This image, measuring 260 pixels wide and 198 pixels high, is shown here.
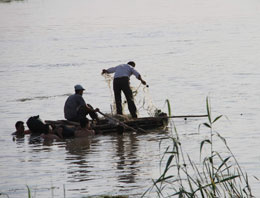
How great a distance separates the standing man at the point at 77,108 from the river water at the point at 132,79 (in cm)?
54

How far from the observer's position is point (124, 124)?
14445mm

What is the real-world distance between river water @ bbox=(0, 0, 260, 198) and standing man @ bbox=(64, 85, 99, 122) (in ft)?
1.78

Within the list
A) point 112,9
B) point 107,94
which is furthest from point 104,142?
point 112,9

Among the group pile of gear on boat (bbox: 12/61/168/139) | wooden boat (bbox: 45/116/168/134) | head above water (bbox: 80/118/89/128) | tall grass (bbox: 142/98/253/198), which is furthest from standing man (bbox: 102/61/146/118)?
tall grass (bbox: 142/98/253/198)

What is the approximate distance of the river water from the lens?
11180mm

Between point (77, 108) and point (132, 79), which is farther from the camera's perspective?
point (132, 79)

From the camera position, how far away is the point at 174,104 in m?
19.8

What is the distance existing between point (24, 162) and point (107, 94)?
411 inches

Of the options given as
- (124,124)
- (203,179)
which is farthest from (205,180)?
(124,124)

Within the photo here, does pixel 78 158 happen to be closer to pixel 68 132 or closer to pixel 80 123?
pixel 68 132

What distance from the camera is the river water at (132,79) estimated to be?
11.2m

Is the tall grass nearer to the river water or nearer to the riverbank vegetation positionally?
the riverbank vegetation

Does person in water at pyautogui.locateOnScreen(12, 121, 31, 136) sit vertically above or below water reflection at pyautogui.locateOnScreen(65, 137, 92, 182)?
above

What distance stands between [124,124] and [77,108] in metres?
1.01
